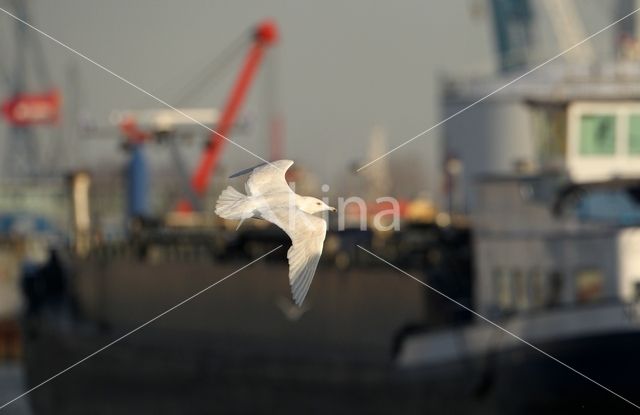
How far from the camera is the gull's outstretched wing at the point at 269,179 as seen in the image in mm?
20197

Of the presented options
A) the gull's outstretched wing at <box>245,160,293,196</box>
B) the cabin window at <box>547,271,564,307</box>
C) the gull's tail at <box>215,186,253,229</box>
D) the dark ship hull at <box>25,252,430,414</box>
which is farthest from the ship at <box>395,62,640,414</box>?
the gull's tail at <box>215,186,253,229</box>

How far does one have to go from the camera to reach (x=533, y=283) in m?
38.2

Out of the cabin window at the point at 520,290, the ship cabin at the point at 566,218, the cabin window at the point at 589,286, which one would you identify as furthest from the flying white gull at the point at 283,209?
the cabin window at the point at 520,290

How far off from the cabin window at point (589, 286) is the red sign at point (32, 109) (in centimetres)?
10010

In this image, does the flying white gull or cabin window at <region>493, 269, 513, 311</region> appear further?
cabin window at <region>493, 269, 513, 311</region>

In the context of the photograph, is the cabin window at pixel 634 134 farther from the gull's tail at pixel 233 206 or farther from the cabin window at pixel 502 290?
the gull's tail at pixel 233 206

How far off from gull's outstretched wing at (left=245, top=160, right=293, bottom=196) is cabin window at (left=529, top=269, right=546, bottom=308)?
17.8 m

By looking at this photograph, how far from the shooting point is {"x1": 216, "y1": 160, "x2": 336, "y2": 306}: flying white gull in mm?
19141

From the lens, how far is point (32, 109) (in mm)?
134625

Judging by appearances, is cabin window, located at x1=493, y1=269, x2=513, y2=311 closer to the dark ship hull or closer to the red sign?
the dark ship hull

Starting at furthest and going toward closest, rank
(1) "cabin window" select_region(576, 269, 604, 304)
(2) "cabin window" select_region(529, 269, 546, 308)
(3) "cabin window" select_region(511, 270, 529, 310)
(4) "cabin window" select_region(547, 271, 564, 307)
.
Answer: (3) "cabin window" select_region(511, 270, 529, 310) → (2) "cabin window" select_region(529, 269, 546, 308) → (4) "cabin window" select_region(547, 271, 564, 307) → (1) "cabin window" select_region(576, 269, 604, 304)

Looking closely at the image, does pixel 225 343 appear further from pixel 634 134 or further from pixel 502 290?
pixel 634 134

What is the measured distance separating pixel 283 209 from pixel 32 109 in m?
117

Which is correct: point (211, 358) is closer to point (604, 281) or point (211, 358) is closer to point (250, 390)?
point (250, 390)
